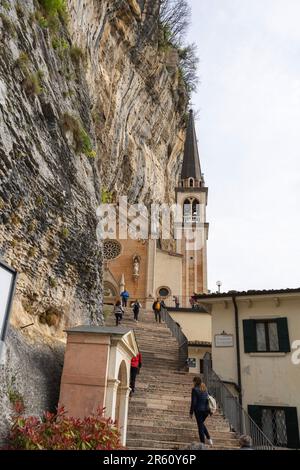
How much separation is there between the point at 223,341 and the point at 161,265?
2103 centimetres

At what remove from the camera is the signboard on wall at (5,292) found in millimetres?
3385

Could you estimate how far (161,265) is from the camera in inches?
1391

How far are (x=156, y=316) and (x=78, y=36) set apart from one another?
14461 mm

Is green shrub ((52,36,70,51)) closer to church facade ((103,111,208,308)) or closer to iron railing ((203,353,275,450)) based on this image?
iron railing ((203,353,275,450))

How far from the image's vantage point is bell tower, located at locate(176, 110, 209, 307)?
1455 inches

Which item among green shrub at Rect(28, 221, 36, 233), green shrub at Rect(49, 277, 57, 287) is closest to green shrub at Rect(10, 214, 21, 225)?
green shrub at Rect(28, 221, 36, 233)

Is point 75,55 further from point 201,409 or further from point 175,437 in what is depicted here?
point 175,437

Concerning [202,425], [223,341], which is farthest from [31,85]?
[223,341]

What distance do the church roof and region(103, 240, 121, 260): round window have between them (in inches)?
543

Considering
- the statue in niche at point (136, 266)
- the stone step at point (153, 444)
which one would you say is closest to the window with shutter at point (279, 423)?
the stone step at point (153, 444)

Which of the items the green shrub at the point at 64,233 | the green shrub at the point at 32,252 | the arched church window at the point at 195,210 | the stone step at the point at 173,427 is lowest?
the stone step at the point at 173,427

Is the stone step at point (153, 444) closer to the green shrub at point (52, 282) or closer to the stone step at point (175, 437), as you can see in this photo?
the stone step at point (175, 437)

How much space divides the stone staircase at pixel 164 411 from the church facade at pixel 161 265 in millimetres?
17399
